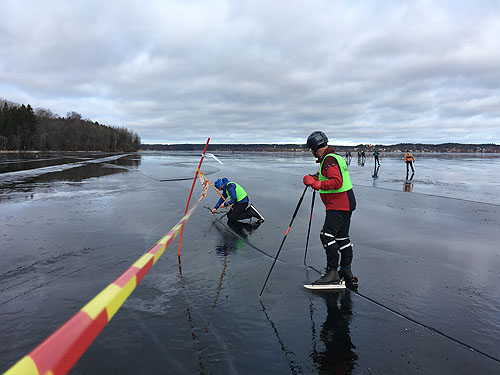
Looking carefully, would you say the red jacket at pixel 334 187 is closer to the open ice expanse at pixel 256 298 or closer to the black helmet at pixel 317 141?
the black helmet at pixel 317 141

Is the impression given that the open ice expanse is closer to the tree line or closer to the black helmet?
the black helmet

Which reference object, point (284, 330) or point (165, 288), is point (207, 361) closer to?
point (284, 330)

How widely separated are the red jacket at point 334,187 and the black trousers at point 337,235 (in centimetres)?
9

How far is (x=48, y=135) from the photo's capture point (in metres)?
98.4

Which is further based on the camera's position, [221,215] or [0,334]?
[221,215]

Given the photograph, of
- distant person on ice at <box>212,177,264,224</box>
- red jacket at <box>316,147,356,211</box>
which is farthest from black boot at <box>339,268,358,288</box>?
distant person on ice at <box>212,177,264,224</box>

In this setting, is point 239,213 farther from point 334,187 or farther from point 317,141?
point 334,187

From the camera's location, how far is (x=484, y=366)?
8.85 feet

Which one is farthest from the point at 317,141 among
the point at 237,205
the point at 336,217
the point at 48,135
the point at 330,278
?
the point at 48,135

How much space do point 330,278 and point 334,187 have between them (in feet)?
4.21

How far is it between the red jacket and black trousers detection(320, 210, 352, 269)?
90 millimetres

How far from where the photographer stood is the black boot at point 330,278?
4191 mm

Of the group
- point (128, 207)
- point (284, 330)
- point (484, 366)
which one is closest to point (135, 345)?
point (284, 330)

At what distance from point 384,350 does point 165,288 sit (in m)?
2.68
